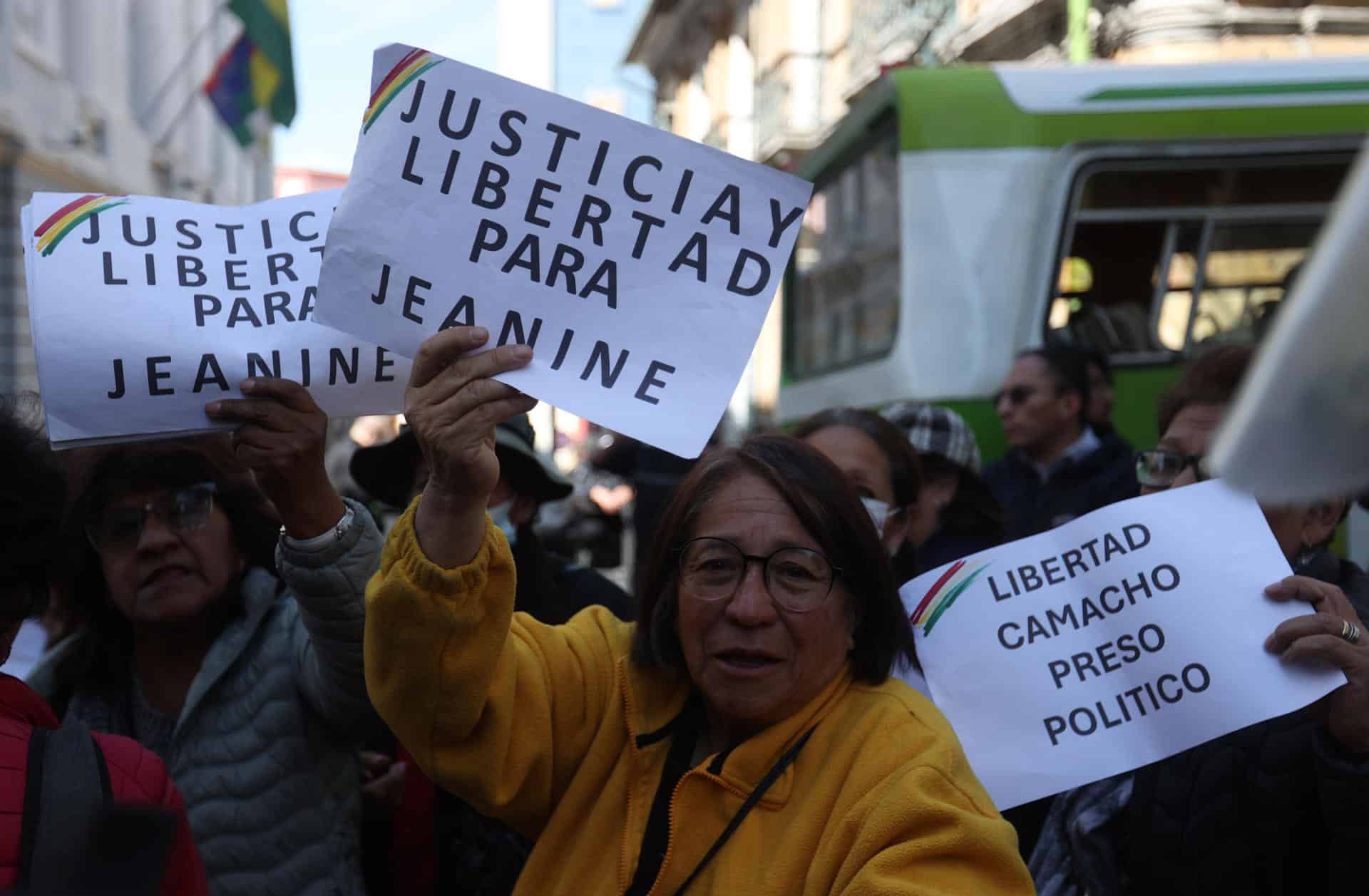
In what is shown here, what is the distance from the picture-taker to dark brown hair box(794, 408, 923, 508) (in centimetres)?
321

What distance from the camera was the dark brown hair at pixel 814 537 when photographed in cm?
207

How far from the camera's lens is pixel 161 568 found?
249cm

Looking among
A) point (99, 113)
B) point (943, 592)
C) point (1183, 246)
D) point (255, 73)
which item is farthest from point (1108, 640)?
point (99, 113)

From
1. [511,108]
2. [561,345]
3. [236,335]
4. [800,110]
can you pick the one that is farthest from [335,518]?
[800,110]

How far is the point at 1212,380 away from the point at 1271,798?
92cm

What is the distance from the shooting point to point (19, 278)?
1727cm

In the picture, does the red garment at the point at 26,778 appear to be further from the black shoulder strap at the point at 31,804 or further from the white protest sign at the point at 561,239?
the white protest sign at the point at 561,239

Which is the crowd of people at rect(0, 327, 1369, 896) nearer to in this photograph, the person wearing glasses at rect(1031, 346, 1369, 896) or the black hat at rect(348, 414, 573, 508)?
the person wearing glasses at rect(1031, 346, 1369, 896)

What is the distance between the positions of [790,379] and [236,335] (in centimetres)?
691

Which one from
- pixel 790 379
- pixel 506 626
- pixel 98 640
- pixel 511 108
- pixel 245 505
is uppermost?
pixel 511 108

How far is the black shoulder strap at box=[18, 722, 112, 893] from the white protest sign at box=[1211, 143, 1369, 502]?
1086 mm

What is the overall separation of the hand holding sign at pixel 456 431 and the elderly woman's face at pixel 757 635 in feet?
1.17

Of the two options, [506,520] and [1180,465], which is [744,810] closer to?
[1180,465]

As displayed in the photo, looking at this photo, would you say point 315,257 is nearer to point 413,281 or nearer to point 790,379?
point 413,281
